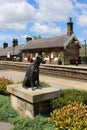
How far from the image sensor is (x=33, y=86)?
729cm

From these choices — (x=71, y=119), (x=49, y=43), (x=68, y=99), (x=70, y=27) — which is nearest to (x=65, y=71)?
(x=68, y=99)

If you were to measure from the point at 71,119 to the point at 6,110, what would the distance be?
9.75ft

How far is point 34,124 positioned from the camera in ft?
19.9

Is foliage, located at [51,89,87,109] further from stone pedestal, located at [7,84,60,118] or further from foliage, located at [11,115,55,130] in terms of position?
foliage, located at [11,115,55,130]

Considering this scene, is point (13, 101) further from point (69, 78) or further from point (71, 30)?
point (71, 30)

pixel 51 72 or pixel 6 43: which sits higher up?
pixel 6 43

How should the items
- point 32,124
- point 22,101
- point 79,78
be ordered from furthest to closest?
point 79,78 → point 22,101 → point 32,124

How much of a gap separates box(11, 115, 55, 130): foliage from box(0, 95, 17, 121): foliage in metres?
0.64

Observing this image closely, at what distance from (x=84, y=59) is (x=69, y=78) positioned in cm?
2769

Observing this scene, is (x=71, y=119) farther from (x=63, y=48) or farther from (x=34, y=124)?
(x=63, y=48)

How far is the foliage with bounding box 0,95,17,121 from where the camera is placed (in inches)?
276

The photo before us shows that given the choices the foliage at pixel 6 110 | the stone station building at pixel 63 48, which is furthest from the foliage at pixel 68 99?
the stone station building at pixel 63 48

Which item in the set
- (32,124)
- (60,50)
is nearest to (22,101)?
(32,124)

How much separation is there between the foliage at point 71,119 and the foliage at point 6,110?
1.86 metres
